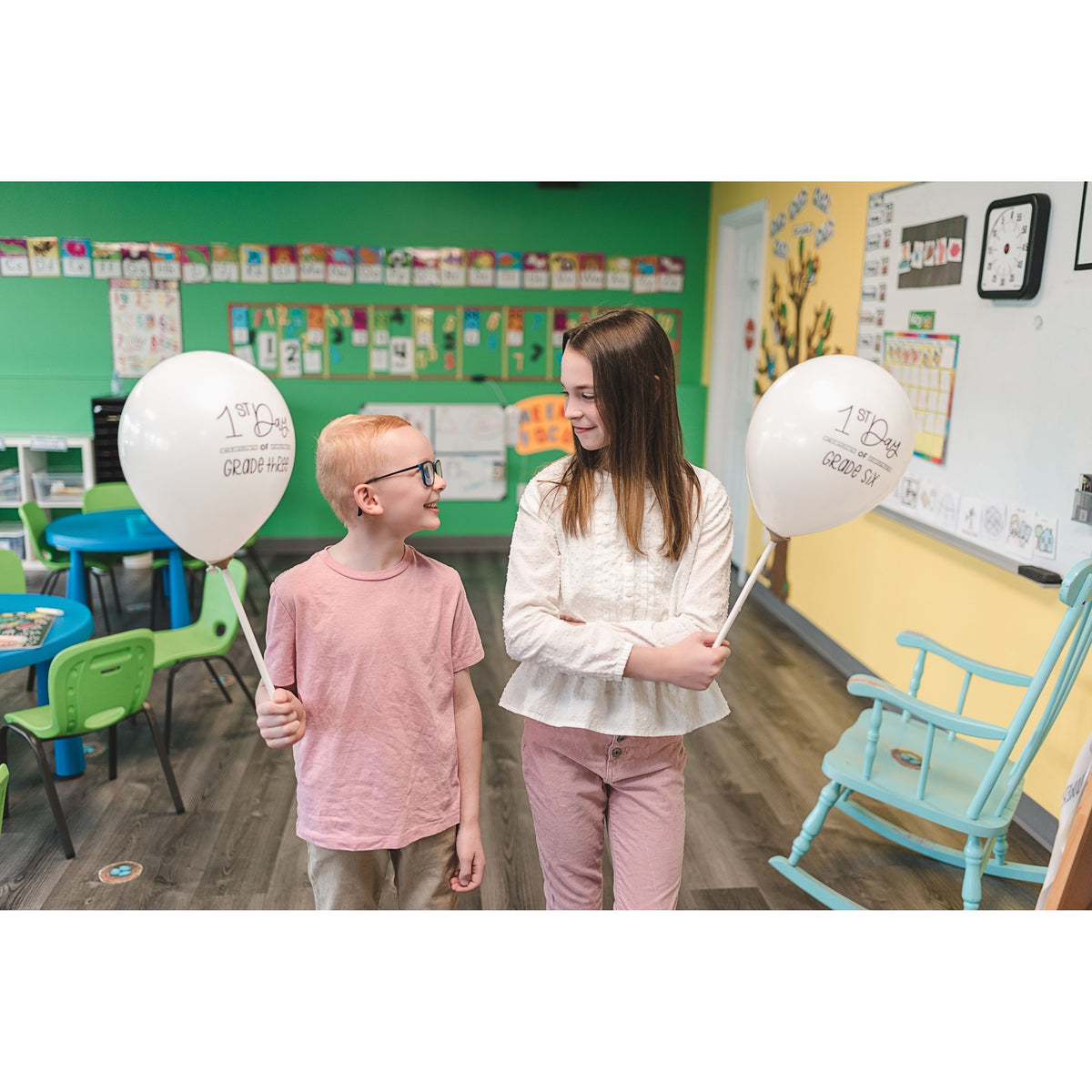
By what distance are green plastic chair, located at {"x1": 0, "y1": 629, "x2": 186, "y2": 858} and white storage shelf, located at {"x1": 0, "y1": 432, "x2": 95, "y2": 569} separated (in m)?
3.27

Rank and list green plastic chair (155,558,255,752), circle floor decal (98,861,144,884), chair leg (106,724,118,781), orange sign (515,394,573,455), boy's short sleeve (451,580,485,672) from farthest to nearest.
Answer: orange sign (515,394,573,455) < green plastic chair (155,558,255,752) < chair leg (106,724,118,781) < circle floor decal (98,861,144,884) < boy's short sleeve (451,580,485,672)

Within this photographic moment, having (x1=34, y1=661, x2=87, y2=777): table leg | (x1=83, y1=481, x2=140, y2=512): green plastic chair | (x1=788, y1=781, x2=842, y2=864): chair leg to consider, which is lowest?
(x1=34, y1=661, x2=87, y2=777): table leg

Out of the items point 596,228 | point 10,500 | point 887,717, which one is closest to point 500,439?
point 596,228

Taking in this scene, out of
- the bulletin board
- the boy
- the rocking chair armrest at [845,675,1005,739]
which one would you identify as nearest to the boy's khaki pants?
the boy

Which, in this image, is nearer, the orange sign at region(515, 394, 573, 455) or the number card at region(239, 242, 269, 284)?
the number card at region(239, 242, 269, 284)

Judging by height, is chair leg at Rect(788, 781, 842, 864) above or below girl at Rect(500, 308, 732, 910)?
below

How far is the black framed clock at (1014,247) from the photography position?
9.16ft

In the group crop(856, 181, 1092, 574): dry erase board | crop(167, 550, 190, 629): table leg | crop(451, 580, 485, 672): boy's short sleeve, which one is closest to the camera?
crop(451, 580, 485, 672): boy's short sleeve

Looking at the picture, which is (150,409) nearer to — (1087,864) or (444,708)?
(444,708)

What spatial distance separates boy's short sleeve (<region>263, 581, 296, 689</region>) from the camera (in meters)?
1.44

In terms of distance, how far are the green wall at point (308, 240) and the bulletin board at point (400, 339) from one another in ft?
0.20

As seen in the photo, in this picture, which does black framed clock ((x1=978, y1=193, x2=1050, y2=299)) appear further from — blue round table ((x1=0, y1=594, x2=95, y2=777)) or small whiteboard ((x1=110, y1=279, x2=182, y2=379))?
small whiteboard ((x1=110, y1=279, x2=182, y2=379))

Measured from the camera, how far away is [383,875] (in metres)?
1.57

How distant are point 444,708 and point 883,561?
284cm
